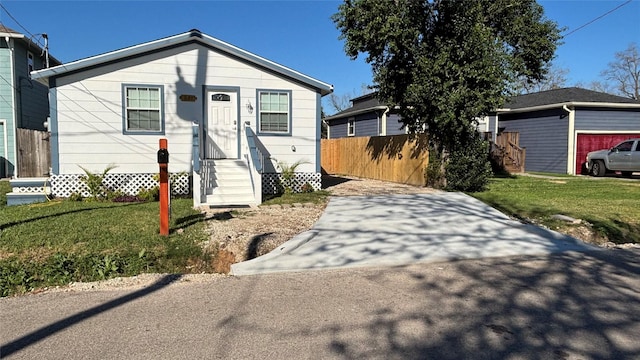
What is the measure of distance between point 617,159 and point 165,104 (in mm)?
17522

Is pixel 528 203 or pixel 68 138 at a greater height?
pixel 68 138

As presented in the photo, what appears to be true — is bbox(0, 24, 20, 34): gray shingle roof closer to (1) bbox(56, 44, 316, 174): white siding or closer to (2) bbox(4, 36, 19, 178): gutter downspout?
(2) bbox(4, 36, 19, 178): gutter downspout

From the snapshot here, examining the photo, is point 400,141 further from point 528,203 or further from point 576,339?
point 576,339

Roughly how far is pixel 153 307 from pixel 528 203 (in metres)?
9.13

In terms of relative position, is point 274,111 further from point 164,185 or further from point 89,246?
point 89,246

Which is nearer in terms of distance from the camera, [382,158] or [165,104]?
[165,104]

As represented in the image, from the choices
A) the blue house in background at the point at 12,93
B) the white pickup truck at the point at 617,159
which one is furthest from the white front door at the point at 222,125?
the white pickup truck at the point at 617,159

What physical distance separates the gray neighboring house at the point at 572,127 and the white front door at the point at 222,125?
560 inches

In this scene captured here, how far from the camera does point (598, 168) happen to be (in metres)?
18.9

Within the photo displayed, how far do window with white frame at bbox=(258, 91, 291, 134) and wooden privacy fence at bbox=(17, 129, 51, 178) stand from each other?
9.19m

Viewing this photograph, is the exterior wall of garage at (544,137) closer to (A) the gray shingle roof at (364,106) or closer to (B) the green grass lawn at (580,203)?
(B) the green grass lawn at (580,203)

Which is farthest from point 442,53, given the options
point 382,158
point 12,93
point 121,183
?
point 12,93

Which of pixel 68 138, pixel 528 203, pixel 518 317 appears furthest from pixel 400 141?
pixel 518 317

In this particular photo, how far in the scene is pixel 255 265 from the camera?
5.64 m
